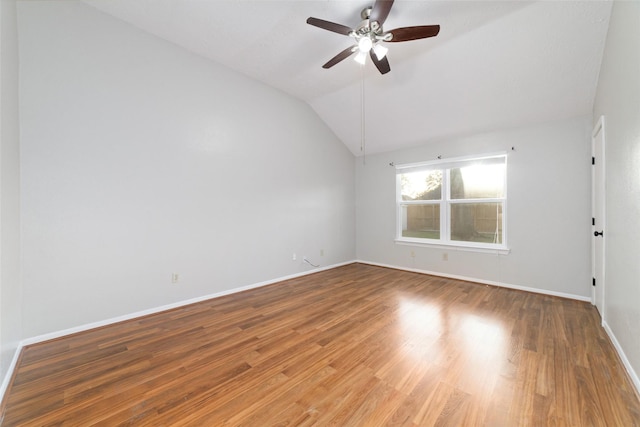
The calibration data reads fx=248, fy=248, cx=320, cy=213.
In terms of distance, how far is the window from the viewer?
159 inches

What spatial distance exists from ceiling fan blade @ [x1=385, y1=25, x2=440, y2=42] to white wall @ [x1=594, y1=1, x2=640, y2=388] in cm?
123

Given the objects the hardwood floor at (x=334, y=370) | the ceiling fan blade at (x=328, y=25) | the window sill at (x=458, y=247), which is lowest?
the hardwood floor at (x=334, y=370)

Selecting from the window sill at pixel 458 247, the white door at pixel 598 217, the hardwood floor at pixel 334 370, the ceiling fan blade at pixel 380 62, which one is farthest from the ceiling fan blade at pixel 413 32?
the window sill at pixel 458 247

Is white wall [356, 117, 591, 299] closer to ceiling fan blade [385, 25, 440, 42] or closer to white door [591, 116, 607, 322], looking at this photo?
white door [591, 116, 607, 322]

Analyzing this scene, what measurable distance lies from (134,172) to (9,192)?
0.98m

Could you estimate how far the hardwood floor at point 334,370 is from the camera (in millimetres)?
1442

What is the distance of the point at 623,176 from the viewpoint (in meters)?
1.94

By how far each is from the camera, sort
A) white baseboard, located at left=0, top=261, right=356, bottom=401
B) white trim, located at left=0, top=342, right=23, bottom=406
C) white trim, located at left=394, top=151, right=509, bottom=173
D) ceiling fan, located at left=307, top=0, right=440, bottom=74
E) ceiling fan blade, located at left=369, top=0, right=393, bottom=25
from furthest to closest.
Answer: white trim, located at left=394, top=151, right=509, bottom=173 < ceiling fan, located at left=307, top=0, right=440, bottom=74 < ceiling fan blade, located at left=369, top=0, right=393, bottom=25 < white baseboard, located at left=0, top=261, right=356, bottom=401 < white trim, located at left=0, top=342, right=23, bottom=406

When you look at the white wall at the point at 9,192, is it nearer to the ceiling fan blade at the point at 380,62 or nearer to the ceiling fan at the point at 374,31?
the ceiling fan at the point at 374,31

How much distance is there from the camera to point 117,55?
8.73 ft

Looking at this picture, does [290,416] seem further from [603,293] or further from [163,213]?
[603,293]

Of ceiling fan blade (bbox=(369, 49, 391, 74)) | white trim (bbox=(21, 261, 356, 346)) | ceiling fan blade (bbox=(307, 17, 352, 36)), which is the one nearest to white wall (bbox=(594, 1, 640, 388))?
ceiling fan blade (bbox=(369, 49, 391, 74))

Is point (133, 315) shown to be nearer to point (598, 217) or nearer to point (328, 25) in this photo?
point (328, 25)

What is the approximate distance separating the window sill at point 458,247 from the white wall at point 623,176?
146 centimetres
